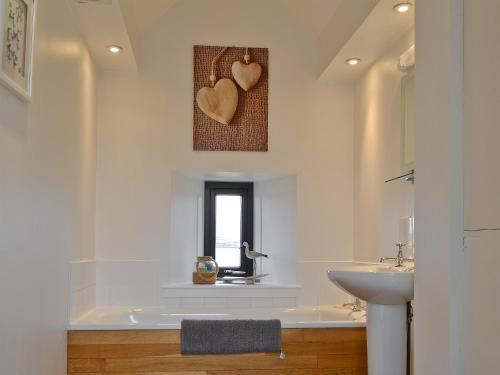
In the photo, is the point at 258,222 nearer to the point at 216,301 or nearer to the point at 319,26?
the point at 216,301

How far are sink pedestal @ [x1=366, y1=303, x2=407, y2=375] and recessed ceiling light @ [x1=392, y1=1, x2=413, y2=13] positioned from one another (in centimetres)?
146

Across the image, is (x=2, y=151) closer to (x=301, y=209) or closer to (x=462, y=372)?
(x=462, y=372)

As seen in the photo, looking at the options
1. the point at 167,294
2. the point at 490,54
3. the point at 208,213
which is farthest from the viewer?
the point at 208,213

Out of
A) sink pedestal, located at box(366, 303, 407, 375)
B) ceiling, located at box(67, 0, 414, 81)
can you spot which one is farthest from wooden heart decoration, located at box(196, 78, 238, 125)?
sink pedestal, located at box(366, 303, 407, 375)

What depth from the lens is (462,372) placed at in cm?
157

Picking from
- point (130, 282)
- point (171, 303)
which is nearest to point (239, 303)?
point (171, 303)

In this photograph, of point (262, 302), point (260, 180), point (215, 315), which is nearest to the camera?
point (215, 315)

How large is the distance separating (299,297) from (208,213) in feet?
3.51

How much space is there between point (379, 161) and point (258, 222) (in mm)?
1391

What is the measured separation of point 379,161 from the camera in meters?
3.59

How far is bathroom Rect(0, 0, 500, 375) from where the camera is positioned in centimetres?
162

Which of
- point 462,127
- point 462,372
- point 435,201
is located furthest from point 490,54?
point 462,372

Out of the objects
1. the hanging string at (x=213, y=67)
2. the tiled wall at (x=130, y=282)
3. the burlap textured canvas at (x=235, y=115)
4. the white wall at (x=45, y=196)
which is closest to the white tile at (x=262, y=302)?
the tiled wall at (x=130, y=282)

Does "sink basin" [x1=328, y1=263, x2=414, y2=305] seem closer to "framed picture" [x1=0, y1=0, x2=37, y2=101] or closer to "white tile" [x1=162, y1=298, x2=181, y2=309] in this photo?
"framed picture" [x1=0, y1=0, x2=37, y2=101]
